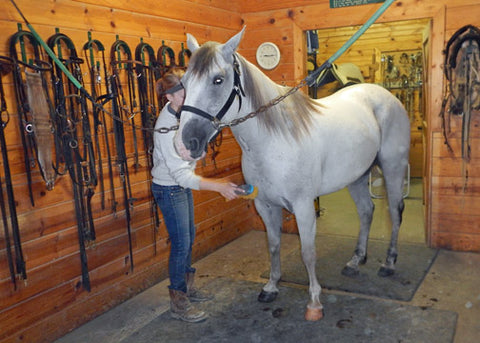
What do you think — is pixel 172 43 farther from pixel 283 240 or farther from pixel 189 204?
pixel 283 240

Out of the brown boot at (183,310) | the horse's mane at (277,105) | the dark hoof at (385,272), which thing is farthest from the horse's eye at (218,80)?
the dark hoof at (385,272)

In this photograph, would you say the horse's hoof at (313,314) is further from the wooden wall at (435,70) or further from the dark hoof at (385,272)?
the wooden wall at (435,70)

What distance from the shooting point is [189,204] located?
2.67 m

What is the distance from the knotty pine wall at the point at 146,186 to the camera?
233 cm

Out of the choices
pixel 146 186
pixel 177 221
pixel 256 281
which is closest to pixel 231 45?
pixel 177 221

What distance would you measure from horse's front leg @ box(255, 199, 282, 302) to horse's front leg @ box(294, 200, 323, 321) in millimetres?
283

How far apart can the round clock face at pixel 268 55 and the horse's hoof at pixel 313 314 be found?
2.44 m

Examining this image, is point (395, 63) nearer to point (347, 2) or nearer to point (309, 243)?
point (347, 2)

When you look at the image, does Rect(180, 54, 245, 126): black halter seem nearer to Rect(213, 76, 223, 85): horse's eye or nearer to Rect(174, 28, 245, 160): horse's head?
Rect(174, 28, 245, 160): horse's head

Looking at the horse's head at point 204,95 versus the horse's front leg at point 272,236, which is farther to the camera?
the horse's front leg at point 272,236

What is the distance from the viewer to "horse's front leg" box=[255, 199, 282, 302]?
275 centimetres

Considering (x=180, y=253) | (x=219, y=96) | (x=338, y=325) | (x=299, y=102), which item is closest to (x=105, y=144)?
(x=180, y=253)

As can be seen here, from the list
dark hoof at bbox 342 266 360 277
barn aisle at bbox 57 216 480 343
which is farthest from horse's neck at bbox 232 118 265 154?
dark hoof at bbox 342 266 360 277

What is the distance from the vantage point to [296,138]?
2412mm
